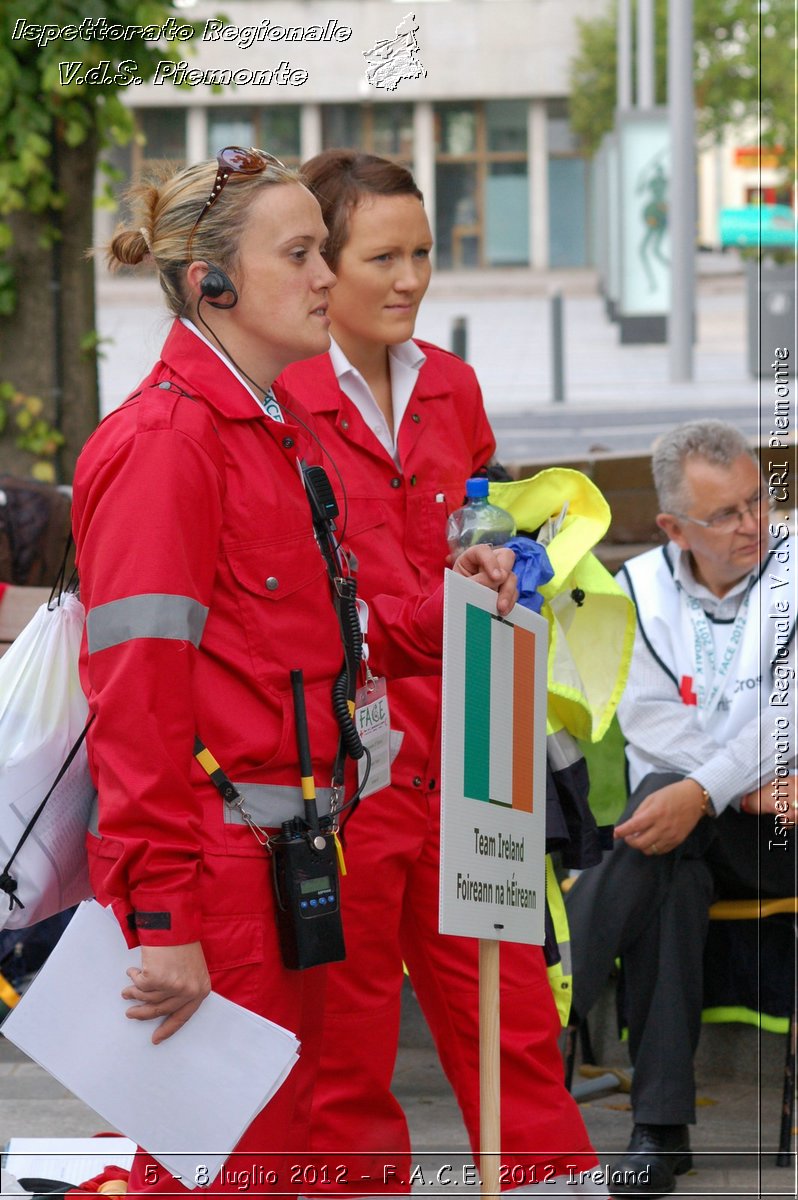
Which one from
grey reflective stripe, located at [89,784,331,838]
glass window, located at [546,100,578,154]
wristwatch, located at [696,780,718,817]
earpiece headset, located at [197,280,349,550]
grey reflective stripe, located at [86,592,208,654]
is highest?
glass window, located at [546,100,578,154]

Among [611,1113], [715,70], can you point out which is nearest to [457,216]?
[715,70]

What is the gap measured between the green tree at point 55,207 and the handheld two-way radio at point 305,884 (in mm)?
4560

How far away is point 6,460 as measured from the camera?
22.8ft

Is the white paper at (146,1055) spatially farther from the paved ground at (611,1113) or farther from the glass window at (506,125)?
the glass window at (506,125)

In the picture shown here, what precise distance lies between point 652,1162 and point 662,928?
1.73ft

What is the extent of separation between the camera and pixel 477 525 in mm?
3154

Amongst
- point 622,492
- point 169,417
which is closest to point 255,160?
point 169,417

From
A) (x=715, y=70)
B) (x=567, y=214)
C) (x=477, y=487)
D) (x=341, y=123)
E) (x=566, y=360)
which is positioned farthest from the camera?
(x=567, y=214)

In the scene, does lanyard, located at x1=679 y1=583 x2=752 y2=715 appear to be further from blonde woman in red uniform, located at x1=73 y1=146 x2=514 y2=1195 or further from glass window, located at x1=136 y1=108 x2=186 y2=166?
glass window, located at x1=136 y1=108 x2=186 y2=166

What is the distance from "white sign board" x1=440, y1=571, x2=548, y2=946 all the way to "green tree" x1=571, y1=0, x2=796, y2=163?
20.9 meters

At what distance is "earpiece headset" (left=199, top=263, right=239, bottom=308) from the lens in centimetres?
251

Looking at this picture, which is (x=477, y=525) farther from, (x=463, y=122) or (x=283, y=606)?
(x=463, y=122)

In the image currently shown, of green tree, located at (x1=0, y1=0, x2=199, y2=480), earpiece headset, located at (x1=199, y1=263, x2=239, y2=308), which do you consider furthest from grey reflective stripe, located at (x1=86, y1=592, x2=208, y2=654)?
green tree, located at (x1=0, y1=0, x2=199, y2=480)

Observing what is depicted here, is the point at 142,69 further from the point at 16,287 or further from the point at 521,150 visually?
the point at 521,150
